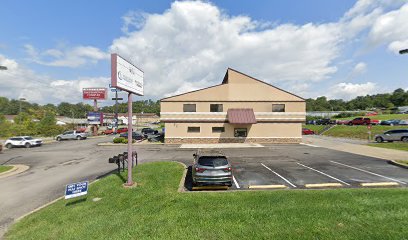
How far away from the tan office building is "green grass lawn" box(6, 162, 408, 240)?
2000 cm

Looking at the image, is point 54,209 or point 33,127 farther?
point 33,127

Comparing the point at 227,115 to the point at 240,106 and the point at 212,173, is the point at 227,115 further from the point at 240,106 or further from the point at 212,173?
the point at 212,173

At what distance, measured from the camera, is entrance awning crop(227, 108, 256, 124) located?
27.8m

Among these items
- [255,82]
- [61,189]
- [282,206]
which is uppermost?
[255,82]

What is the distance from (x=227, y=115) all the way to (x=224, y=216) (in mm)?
22899

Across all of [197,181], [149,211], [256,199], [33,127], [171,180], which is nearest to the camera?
[149,211]

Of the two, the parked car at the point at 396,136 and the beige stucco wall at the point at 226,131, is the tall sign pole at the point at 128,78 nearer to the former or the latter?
the beige stucco wall at the point at 226,131

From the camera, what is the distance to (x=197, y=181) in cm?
935

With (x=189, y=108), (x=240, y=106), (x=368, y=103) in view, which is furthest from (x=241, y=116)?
(x=368, y=103)

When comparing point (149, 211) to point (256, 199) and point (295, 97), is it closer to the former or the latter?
point (256, 199)

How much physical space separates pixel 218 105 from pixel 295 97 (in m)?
10.8

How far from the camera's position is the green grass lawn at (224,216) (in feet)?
17.7

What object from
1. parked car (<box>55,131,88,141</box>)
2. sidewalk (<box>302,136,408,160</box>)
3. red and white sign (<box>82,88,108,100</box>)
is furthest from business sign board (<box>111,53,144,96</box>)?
red and white sign (<box>82,88,108,100</box>)

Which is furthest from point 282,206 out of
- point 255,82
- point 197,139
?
point 255,82
